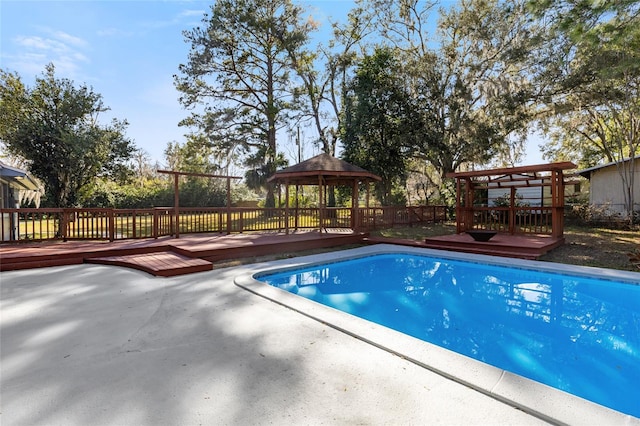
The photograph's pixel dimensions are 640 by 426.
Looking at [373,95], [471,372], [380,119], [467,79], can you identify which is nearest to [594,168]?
[467,79]

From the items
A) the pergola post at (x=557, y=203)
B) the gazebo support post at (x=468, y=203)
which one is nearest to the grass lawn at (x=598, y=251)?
the pergola post at (x=557, y=203)

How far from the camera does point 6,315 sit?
369cm

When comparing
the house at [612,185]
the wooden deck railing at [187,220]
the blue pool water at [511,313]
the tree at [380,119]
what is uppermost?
the tree at [380,119]

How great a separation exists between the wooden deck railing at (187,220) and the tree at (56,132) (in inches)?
65.4

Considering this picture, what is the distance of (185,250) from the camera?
7.18 m

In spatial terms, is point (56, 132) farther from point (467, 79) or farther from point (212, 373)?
point (467, 79)

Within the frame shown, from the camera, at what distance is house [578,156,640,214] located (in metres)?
14.4

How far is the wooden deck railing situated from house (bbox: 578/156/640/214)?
25.1ft

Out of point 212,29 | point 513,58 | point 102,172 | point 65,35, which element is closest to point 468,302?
point 513,58

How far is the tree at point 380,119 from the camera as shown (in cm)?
1588

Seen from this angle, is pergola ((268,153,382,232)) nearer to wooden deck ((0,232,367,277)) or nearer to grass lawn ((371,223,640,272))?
wooden deck ((0,232,367,277))

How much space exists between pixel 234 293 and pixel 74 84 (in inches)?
535

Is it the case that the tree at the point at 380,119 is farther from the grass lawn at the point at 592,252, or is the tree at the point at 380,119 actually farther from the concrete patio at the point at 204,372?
the concrete patio at the point at 204,372

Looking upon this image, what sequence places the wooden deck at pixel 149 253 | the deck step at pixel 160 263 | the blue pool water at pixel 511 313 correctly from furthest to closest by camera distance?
the wooden deck at pixel 149 253
the deck step at pixel 160 263
the blue pool water at pixel 511 313
